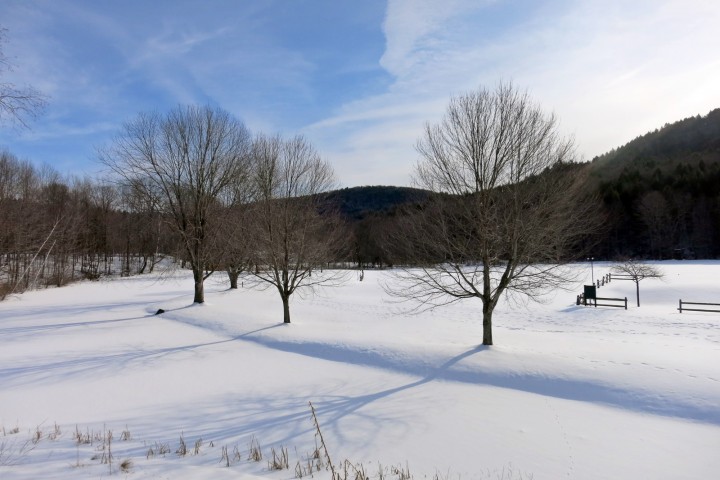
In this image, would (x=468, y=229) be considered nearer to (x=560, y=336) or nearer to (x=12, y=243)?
(x=560, y=336)

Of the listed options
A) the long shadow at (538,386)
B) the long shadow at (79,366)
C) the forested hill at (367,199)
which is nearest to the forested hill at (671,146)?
the forested hill at (367,199)

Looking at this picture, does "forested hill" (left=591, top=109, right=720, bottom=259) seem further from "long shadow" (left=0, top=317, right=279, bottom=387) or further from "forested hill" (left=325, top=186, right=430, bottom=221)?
"long shadow" (left=0, top=317, right=279, bottom=387)

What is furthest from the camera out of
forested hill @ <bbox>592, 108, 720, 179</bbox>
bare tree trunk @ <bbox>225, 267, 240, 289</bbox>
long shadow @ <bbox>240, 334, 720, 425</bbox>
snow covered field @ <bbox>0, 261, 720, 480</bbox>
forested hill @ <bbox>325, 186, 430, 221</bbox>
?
forested hill @ <bbox>325, 186, 430, 221</bbox>

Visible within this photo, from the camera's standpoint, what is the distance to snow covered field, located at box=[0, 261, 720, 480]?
5742mm

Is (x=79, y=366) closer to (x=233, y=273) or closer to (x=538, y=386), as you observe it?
(x=538, y=386)

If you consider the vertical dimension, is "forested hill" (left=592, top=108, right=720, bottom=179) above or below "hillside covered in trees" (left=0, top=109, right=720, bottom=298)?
above

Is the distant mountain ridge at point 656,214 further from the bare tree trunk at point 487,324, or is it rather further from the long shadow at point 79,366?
the long shadow at point 79,366

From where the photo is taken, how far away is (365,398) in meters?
8.77

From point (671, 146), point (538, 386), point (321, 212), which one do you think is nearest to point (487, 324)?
point (538, 386)

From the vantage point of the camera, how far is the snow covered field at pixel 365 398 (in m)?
5.74

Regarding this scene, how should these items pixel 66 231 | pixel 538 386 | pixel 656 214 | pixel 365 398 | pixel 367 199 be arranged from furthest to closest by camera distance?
pixel 367 199 < pixel 656 214 < pixel 66 231 < pixel 538 386 < pixel 365 398

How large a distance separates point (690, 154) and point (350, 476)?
138m

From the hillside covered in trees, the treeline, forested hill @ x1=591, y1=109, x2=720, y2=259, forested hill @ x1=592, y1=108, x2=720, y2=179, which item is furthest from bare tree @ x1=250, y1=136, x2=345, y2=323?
forested hill @ x1=592, y1=108, x2=720, y2=179

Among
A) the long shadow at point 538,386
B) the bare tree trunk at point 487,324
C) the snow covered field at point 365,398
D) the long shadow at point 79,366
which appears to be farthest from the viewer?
the bare tree trunk at point 487,324
